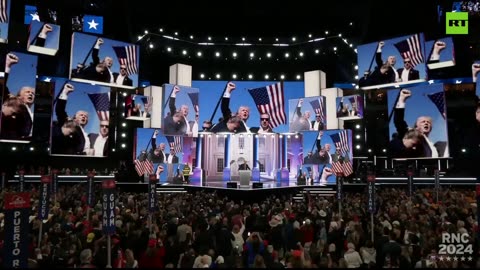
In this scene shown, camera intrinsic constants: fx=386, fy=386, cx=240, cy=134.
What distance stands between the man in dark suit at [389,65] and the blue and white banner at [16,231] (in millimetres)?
28066

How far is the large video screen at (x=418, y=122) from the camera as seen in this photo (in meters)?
27.6

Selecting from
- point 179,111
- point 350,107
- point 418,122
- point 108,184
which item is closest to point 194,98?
point 179,111

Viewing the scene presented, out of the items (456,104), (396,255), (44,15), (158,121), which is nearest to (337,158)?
(456,104)

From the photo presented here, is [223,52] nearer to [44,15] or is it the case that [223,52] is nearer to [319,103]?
[319,103]

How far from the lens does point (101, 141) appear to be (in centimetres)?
2988

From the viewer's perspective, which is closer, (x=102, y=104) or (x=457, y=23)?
(x=102, y=104)

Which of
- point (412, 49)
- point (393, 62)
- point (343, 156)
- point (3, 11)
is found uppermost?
point (3, 11)

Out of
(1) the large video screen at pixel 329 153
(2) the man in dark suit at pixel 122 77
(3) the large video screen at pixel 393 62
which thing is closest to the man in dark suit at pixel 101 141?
(2) the man in dark suit at pixel 122 77

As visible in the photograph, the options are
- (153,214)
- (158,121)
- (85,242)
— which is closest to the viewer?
(85,242)

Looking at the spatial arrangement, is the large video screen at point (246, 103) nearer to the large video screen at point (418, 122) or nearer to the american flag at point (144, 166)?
the american flag at point (144, 166)

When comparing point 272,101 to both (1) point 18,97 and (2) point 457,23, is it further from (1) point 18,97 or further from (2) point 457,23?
(1) point 18,97

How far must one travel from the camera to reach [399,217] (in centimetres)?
1154

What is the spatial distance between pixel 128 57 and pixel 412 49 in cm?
2170

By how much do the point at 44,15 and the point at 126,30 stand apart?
6.34m
